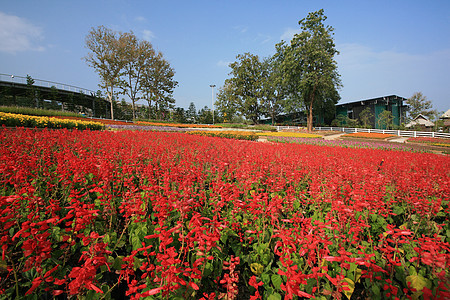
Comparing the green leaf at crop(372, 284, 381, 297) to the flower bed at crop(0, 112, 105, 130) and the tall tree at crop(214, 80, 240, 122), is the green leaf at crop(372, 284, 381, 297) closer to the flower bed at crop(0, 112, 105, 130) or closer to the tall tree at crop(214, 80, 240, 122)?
the flower bed at crop(0, 112, 105, 130)

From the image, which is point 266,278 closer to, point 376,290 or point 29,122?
point 376,290

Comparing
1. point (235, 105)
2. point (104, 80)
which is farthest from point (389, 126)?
point (104, 80)

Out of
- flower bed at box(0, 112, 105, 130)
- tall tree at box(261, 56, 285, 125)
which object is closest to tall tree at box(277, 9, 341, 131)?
tall tree at box(261, 56, 285, 125)

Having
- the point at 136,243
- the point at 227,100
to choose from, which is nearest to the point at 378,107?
the point at 227,100

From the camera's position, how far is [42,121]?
36.0 ft

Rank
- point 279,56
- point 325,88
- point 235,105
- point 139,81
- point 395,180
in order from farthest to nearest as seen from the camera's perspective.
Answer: point 235,105, point 279,56, point 139,81, point 325,88, point 395,180

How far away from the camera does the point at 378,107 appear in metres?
42.7

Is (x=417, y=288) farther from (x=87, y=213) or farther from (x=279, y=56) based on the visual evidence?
(x=279, y=56)

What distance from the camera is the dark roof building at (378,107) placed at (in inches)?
1654

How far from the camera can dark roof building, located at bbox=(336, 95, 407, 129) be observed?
42000mm

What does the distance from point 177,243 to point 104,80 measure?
43965mm

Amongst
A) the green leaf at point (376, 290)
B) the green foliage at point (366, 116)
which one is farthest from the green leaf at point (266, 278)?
the green foliage at point (366, 116)

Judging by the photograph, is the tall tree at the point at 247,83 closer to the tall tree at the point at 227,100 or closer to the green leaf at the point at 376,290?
the tall tree at the point at 227,100

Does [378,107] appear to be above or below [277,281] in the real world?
above
